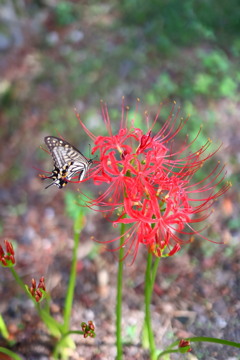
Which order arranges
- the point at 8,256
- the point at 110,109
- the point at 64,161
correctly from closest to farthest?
1. the point at 8,256
2. the point at 64,161
3. the point at 110,109

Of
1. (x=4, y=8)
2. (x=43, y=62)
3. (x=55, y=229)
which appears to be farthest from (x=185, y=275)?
(x=4, y=8)

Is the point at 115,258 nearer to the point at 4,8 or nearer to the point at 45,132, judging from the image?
the point at 45,132

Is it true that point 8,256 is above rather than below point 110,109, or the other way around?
below

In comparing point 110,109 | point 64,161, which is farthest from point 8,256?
point 110,109

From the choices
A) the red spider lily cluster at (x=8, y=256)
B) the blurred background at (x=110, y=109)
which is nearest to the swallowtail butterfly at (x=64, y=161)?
the red spider lily cluster at (x=8, y=256)

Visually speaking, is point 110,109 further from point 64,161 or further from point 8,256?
point 8,256

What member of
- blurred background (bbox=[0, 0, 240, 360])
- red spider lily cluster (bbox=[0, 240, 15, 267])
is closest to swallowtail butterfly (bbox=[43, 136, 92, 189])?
red spider lily cluster (bbox=[0, 240, 15, 267])
